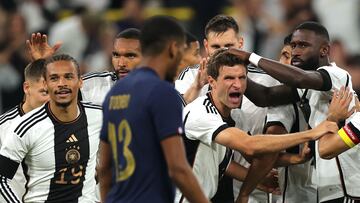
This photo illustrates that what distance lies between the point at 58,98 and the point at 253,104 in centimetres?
158

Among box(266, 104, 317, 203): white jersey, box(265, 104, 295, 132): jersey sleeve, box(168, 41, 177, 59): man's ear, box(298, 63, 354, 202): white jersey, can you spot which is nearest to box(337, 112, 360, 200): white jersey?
box(298, 63, 354, 202): white jersey

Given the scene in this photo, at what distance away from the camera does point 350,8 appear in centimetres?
1381

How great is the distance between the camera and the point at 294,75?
7008 millimetres

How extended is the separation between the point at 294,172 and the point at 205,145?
3.52 feet

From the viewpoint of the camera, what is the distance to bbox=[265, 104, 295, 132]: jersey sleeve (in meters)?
7.79

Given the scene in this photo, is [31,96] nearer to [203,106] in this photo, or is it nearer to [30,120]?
[30,120]

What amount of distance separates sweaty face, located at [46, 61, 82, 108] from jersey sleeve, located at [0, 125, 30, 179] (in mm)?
412

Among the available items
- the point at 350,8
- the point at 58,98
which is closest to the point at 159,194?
the point at 58,98

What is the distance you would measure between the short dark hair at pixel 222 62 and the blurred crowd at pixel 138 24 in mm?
5566

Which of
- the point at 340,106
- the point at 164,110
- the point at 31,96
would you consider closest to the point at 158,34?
the point at 164,110

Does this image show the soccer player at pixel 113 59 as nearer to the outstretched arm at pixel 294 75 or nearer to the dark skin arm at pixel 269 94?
the dark skin arm at pixel 269 94

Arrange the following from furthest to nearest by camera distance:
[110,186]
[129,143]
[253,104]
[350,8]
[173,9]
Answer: [173,9]
[350,8]
[253,104]
[110,186]
[129,143]

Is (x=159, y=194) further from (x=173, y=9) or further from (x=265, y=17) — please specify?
(x=173, y=9)

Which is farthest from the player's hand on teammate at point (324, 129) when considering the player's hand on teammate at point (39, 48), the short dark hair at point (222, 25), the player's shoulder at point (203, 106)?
the player's hand on teammate at point (39, 48)
